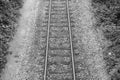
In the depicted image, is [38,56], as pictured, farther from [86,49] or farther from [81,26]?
[81,26]

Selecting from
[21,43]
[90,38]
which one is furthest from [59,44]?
[21,43]

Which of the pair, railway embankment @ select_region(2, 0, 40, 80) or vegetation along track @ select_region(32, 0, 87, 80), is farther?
railway embankment @ select_region(2, 0, 40, 80)

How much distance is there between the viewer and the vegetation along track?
10.1 metres

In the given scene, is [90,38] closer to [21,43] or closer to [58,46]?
[58,46]

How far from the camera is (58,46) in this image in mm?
11883

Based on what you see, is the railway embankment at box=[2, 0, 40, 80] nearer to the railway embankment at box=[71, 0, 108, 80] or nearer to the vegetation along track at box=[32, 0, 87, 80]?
the vegetation along track at box=[32, 0, 87, 80]

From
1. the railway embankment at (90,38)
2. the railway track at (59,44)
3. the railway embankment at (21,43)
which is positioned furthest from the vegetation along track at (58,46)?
the railway embankment at (21,43)

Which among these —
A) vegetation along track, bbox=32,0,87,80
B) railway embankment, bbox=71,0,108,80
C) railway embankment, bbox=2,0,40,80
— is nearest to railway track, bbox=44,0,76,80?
vegetation along track, bbox=32,0,87,80

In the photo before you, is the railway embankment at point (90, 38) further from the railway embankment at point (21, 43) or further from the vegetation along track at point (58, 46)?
the railway embankment at point (21, 43)

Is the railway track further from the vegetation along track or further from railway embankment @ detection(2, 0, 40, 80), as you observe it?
railway embankment @ detection(2, 0, 40, 80)

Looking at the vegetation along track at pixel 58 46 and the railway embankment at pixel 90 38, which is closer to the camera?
the vegetation along track at pixel 58 46

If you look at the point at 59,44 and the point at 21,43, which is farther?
the point at 21,43

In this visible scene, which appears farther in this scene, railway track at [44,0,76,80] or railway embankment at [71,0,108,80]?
railway embankment at [71,0,108,80]

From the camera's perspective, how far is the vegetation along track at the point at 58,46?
399 inches
